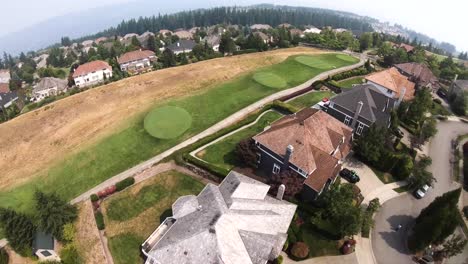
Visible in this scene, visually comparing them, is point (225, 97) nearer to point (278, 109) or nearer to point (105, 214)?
point (278, 109)

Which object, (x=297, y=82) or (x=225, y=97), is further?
(x=297, y=82)

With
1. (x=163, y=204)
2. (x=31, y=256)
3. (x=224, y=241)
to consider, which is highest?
(x=224, y=241)

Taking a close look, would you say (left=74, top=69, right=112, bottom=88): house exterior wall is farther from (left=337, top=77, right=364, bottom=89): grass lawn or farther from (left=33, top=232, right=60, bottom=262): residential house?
(left=337, top=77, right=364, bottom=89): grass lawn

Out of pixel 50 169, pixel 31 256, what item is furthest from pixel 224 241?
pixel 50 169

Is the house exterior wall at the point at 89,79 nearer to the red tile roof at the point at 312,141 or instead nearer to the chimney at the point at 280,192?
the red tile roof at the point at 312,141

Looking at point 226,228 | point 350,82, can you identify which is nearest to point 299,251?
point 226,228

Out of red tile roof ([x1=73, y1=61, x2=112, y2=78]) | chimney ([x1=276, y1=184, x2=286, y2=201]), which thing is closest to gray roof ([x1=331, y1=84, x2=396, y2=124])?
chimney ([x1=276, y1=184, x2=286, y2=201])
